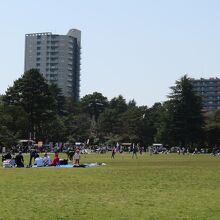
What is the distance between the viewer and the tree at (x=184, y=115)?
397ft

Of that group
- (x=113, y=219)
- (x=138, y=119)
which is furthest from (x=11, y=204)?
(x=138, y=119)

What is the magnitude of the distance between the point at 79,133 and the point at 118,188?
129 m

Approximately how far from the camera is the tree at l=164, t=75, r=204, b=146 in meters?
121

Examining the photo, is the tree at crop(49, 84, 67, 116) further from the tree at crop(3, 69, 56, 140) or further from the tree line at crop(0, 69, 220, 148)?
the tree at crop(3, 69, 56, 140)

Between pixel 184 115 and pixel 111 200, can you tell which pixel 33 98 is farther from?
pixel 111 200

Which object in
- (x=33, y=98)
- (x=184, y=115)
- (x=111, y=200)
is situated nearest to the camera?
(x=111, y=200)

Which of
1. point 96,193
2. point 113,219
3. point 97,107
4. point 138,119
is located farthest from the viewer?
point 97,107

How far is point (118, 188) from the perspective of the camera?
66.4ft

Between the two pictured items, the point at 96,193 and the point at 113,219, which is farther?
the point at 96,193

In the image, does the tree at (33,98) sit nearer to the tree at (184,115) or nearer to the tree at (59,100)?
the tree at (184,115)

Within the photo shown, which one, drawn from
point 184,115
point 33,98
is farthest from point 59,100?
point 184,115

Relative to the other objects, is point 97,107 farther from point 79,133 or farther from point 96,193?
point 96,193

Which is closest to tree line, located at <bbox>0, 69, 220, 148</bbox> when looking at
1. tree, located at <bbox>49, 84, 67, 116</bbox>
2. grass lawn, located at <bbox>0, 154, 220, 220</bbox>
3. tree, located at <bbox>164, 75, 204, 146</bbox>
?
tree, located at <bbox>164, 75, 204, 146</bbox>

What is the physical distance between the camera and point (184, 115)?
12231cm
